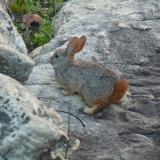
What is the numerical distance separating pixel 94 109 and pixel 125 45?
146 cm

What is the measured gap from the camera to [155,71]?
6852mm

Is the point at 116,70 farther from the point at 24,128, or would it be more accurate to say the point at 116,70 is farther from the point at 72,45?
the point at 24,128

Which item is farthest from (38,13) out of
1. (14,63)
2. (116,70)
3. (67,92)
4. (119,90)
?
(14,63)

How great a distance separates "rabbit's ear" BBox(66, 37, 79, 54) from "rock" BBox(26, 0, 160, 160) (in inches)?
14.5

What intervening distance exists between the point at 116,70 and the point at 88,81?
26.7 inches

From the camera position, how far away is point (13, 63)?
557cm

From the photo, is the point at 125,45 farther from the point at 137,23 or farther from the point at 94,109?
the point at 94,109

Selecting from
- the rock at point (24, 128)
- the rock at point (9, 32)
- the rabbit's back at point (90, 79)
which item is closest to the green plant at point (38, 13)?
the rock at point (9, 32)

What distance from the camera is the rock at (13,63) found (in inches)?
218

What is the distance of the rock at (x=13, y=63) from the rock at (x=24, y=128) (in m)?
0.85

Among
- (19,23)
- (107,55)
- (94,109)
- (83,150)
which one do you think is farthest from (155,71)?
(19,23)

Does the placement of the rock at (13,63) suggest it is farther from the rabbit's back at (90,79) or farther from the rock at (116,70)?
the rabbit's back at (90,79)

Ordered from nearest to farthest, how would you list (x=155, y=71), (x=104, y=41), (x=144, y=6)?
(x=155, y=71), (x=104, y=41), (x=144, y=6)

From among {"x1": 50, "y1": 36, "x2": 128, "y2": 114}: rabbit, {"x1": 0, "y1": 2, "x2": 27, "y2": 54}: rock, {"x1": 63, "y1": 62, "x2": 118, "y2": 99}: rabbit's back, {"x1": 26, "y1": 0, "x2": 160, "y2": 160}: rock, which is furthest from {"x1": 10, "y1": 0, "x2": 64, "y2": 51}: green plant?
{"x1": 63, "y1": 62, "x2": 118, "y2": 99}: rabbit's back
